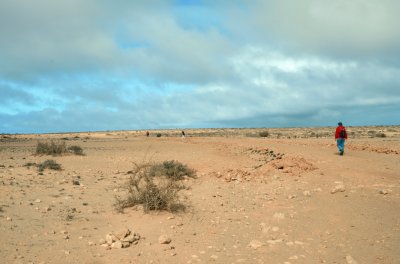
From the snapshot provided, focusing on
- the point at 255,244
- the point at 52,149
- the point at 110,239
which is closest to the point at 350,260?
the point at 255,244

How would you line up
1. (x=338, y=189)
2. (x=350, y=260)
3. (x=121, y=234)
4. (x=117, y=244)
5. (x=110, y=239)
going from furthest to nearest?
(x=338, y=189) → (x=121, y=234) → (x=110, y=239) → (x=117, y=244) → (x=350, y=260)

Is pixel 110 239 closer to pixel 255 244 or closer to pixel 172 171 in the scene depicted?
pixel 255 244

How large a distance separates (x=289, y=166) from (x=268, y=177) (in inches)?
48.5

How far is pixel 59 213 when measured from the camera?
33.7 feet

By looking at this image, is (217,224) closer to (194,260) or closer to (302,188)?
(194,260)

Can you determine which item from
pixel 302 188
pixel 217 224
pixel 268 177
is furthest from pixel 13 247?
pixel 268 177

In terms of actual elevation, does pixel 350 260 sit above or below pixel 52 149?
below

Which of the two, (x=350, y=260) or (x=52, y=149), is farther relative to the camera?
(x=52, y=149)

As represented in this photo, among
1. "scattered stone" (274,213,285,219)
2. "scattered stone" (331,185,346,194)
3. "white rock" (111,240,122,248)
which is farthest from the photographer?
"scattered stone" (331,185,346,194)

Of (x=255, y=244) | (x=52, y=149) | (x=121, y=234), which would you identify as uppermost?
(x=52, y=149)

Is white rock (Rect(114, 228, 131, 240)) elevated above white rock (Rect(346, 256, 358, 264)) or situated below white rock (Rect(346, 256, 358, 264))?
above

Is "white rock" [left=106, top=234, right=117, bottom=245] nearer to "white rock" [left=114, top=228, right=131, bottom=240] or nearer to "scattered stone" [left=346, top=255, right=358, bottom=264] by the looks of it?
"white rock" [left=114, top=228, right=131, bottom=240]

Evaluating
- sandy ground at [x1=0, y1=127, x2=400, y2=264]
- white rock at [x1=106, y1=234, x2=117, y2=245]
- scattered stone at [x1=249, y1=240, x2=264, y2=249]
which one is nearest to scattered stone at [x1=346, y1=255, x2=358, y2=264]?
sandy ground at [x1=0, y1=127, x2=400, y2=264]

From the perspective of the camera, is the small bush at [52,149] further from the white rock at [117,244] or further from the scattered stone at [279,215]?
the white rock at [117,244]
